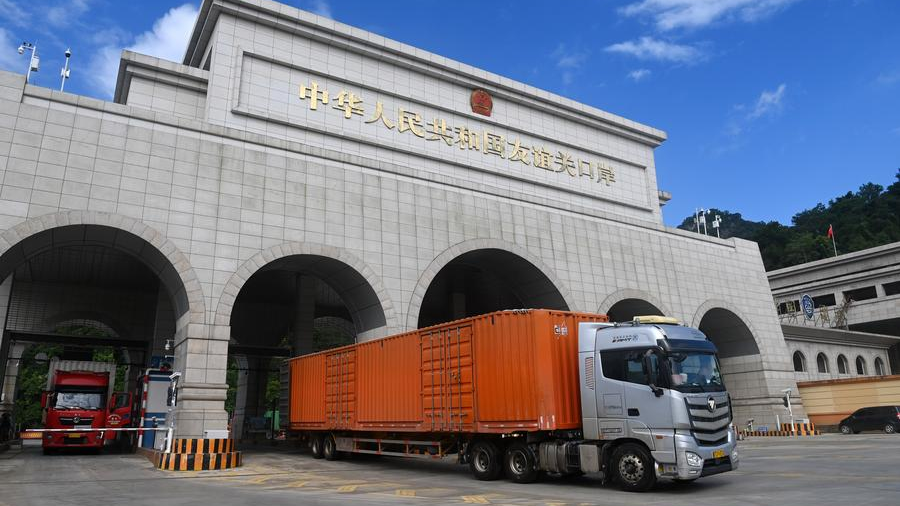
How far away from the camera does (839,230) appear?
85.3 m

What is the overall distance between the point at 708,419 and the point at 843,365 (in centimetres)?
4388

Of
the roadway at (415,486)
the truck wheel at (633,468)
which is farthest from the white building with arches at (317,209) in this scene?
the truck wheel at (633,468)

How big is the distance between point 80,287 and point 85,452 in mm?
10674

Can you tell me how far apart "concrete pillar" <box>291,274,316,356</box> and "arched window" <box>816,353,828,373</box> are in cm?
3725

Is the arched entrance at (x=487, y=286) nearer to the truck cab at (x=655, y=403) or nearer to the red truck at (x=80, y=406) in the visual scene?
the truck cab at (x=655, y=403)

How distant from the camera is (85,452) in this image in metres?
24.6

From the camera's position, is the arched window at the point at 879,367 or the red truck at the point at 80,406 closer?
the red truck at the point at 80,406

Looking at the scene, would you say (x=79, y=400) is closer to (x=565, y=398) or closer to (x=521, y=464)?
(x=521, y=464)

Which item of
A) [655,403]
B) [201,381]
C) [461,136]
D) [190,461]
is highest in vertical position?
[461,136]

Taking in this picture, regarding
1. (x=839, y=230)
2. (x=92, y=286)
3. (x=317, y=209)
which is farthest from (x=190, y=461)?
(x=839, y=230)

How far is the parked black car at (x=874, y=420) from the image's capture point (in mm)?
29164

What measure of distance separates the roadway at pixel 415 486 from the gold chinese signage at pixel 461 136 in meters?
14.5

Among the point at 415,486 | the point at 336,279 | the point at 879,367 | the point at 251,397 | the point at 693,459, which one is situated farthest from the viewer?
the point at 879,367

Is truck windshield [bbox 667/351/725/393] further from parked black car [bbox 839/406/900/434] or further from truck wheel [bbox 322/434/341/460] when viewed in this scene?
parked black car [bbox 839/406/900/434]
